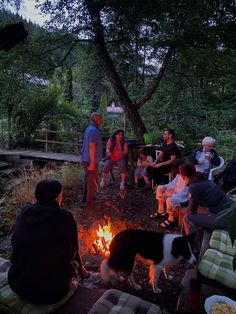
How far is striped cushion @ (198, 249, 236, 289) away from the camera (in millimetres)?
2330

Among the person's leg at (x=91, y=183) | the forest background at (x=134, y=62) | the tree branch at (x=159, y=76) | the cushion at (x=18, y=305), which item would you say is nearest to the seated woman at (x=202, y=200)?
the cushion at (x=18, y=305)

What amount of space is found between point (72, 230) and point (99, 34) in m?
7.56

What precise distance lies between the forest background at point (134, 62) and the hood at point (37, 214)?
6146 millimetres

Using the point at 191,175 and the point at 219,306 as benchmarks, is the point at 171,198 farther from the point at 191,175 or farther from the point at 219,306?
the point at 219,306

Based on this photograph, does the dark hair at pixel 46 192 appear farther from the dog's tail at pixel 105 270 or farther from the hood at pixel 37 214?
the dog's tail at pixel 105 270

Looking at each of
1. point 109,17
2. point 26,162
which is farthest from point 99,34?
point 26,162

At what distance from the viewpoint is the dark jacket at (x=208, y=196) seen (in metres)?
3.57

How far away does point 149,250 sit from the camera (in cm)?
301

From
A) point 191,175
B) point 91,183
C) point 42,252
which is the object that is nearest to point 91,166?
point 91,183

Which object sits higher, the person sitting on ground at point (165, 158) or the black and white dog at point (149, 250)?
the person sitting on ground at point (165, 158)

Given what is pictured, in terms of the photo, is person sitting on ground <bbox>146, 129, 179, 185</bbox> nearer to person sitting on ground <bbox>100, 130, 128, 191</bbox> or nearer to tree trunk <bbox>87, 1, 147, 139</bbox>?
person sitting on ground <bbox>100, 130, 128, 191</bbox>

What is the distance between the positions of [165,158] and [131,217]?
5.45 ft

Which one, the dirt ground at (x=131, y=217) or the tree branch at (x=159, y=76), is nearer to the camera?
the dirt ground at (x=131, y=217)

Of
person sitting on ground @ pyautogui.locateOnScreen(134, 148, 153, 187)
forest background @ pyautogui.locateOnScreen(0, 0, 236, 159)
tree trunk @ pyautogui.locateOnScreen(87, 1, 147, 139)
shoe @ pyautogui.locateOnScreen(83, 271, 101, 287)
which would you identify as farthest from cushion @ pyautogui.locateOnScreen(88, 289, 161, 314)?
tree trunk @ pyautogui.locateOnScreen(87, 1, 147, 139)
